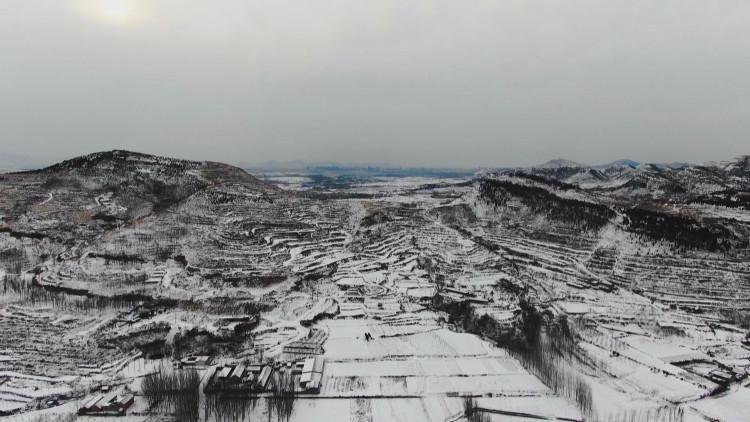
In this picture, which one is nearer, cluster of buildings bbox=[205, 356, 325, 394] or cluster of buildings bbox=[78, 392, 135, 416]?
cluster of buildings bbox=[78, 392, 135, 416]

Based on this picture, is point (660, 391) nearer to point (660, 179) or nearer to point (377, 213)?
point (377, 213)

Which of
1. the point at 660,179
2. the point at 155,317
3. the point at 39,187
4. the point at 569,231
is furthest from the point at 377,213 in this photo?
the point at 660,179

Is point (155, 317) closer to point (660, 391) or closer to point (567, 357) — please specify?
point (567, 357)

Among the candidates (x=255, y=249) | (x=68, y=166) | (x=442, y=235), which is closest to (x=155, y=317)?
(x=255, y=249)

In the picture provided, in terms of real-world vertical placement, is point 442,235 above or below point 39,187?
below

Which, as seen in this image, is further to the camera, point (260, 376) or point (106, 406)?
point (260, 376)

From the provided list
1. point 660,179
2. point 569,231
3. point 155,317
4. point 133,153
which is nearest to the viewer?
point 155,317

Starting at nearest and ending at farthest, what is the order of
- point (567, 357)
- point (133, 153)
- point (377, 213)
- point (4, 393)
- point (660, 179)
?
point (4, 393)
point (567, 357)
point (377, 213)
point (133, 153)
point (660, 179)

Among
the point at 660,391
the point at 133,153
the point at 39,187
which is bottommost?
the point at 660,391

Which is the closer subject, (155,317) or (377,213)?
(155,317)

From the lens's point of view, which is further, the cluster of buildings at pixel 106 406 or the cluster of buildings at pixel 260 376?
the cluster of buildings at pixel 260 376
